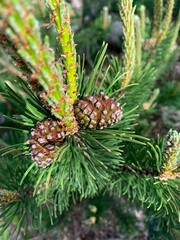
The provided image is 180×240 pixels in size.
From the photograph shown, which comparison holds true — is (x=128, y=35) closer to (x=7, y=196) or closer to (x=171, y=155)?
(x=171, y=155)

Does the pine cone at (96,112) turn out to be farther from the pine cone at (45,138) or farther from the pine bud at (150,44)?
the pine bud at (150,44)

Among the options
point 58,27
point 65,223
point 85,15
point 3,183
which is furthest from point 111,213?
point 85,15

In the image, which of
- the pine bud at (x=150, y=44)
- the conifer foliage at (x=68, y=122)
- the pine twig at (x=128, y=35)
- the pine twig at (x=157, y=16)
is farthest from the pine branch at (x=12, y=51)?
the pine bud at (x=150, y=44)

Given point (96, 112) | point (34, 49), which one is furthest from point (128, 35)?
point (34, 49)

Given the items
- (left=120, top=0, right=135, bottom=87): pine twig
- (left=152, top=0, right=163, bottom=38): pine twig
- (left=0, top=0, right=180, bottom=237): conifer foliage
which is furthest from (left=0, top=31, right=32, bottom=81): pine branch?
(left=152, top=0, right=163, bottom=38): pine twig

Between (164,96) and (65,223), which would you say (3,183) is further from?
(164,96)

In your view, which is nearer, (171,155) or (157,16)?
(171,155)
